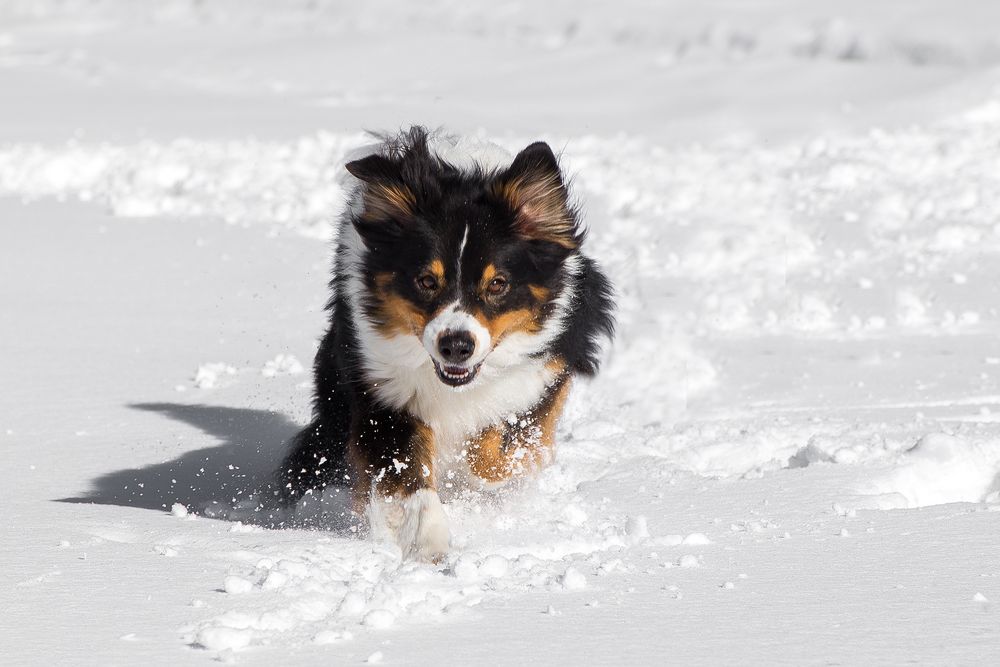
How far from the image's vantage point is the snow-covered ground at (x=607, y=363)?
3.12m

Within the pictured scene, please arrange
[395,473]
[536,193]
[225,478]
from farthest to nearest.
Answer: [225,478]
[536,193]
[395,473]

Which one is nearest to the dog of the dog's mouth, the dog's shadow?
the dog's mouth

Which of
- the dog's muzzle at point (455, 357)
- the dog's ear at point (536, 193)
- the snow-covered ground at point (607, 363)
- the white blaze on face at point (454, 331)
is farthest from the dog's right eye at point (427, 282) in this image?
the snow-covered ground at point (607, 363)

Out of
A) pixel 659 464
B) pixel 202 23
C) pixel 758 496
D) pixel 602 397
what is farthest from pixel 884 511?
pixel 202 23

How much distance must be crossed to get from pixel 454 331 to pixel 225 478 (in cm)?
161

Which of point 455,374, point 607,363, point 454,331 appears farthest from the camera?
point 607,363

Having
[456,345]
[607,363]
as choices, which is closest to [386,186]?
[456,345]

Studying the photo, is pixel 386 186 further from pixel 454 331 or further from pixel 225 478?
pixel 225 478

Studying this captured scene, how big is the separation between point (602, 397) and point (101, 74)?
39.7 feet

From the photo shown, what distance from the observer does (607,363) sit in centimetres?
665

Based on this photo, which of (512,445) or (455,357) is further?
(512,445)

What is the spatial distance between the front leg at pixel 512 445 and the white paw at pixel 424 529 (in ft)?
1.47

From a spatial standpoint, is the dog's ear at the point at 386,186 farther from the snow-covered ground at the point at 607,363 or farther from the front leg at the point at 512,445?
the snow-covered ground at the point at 607,363

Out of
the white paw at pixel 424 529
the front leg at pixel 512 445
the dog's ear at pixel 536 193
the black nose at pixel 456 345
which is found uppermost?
the dog's ear at pixel 536 193
